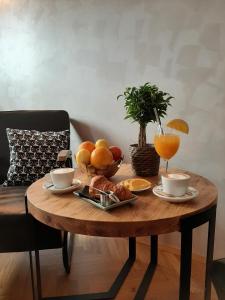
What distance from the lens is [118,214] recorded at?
3.61 feet

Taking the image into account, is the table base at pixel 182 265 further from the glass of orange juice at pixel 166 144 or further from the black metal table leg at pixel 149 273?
the glass of orange juice at pixel 166 144

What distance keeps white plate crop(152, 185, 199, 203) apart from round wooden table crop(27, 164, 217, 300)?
2 cm

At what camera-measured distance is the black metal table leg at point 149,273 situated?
1707mm

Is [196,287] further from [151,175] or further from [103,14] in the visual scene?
[103,14]

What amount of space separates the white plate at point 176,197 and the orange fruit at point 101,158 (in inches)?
9.9

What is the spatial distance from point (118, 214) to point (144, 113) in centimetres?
59

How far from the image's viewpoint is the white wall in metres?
1.87

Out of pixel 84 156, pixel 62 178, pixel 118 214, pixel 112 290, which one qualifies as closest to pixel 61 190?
pixel 62 178

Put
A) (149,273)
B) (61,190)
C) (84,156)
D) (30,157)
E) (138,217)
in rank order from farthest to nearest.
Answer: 1. (30,157)
2. (149,273)
3. (84,156)
4. (61,190)
5. (138,217)

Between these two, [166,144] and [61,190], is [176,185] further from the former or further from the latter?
[61,190]

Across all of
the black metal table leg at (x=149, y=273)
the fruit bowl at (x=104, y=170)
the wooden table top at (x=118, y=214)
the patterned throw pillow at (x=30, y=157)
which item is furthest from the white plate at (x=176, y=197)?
the patterned throw pillow at (x=30, y=157)

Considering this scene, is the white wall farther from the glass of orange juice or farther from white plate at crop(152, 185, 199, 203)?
white plate at crop(152, 185, 199, 203)

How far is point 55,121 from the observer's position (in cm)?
238

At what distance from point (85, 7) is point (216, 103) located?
1.27 m
